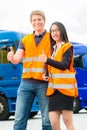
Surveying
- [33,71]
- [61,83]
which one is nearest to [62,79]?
[61,83]

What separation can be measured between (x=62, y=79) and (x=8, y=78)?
38.6 ft

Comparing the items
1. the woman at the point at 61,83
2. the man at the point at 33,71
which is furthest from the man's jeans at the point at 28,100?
the woman at the point at 61,83

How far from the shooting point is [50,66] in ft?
22.7

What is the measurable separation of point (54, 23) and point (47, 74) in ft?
1.92

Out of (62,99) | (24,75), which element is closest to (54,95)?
(62,99)

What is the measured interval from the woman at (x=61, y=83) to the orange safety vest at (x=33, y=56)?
30cm

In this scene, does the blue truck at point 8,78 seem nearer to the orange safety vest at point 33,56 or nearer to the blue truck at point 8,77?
the blue truck at point 8,77

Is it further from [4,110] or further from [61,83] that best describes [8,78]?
[61,83]

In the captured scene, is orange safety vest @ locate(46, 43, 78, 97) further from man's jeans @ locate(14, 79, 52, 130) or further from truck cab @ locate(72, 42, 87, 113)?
truck cab @ locate(72, 42, 87, 113)

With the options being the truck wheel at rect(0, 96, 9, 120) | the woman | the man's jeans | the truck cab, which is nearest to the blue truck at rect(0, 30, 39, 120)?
the truck wheel at rect(0, 96, 9, 120)

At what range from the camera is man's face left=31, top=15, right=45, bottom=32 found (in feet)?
24.2

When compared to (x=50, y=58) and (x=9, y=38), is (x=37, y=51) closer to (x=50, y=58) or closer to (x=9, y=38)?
(x=50, y=58)

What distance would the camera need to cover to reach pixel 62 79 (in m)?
6.91

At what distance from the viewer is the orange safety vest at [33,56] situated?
288 inches
